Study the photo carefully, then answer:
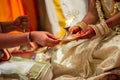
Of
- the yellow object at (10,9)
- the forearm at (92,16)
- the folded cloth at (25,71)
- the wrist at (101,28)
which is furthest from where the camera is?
the yellow object at (10,9)

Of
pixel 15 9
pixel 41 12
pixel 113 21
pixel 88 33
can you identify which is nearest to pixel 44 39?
pixel 88 33

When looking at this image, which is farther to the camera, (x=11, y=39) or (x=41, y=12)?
(x=41, y=12)

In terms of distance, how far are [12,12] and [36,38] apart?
0.59m

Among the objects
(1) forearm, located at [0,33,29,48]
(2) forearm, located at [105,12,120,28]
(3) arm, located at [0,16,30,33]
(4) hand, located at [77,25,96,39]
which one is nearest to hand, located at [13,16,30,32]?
(3) arm, located at [0,16,30,33]

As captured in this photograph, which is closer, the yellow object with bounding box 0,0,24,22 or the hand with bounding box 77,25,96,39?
the hand with bounding box 77,25,96,39

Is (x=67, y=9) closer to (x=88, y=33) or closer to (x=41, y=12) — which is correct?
(x=41, y=12)

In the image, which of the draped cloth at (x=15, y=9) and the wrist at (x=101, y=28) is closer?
the wrist at (x=101, y=28)

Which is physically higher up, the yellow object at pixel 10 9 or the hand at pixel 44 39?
the yellow object at pixel 10 9

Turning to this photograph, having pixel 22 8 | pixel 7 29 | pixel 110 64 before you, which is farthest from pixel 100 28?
pixel 22 8

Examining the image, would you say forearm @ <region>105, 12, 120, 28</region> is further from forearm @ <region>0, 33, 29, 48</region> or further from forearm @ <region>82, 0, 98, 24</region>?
forearm @ <region>0, 33, 29, 48</region>

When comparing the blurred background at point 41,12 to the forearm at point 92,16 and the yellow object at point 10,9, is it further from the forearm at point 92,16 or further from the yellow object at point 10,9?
the forearm at point 92,16

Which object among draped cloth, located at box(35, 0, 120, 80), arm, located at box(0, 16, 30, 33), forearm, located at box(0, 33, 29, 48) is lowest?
draped cloth, located at box(35, 0, 120, 80)

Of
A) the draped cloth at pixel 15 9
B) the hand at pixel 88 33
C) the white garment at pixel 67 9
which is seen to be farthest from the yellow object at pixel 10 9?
the hand at pixel 88 33

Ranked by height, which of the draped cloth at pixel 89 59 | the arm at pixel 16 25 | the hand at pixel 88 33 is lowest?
the draped cloth at pixel 89 59
